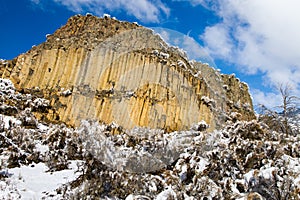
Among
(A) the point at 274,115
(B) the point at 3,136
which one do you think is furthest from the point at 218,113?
(B) the point at 3,136

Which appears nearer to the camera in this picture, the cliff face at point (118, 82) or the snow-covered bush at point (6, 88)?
the snow-covered bush at point (6, 88)

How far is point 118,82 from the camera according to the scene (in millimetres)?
27953

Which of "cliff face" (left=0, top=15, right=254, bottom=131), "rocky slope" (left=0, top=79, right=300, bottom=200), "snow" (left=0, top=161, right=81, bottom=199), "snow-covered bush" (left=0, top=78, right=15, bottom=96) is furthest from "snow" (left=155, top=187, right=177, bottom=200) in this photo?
"snow-covered bush" (left=0, top=78, right=15, bottom=96)

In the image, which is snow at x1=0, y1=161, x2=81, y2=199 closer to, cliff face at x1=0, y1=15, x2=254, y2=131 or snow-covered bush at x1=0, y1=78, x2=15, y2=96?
cliff face at x1=0, y1=15, x2=254, y2=131

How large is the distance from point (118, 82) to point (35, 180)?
20.0 metres

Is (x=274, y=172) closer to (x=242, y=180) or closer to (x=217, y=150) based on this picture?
(x=242, y=180)

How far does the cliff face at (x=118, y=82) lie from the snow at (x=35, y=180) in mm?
13586

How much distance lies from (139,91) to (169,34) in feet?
53.4

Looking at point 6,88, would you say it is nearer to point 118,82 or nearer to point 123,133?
point 118,82

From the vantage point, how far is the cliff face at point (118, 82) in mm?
25922

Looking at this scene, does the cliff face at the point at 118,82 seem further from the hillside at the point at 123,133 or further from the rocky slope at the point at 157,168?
the rocky slope at the point at 157,168

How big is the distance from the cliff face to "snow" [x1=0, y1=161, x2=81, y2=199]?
13.6 m

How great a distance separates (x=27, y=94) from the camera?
90.6ft

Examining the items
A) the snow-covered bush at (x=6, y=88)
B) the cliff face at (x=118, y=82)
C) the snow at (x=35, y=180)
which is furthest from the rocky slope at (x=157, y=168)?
the snow-covered bush at (x=6, y=88)
